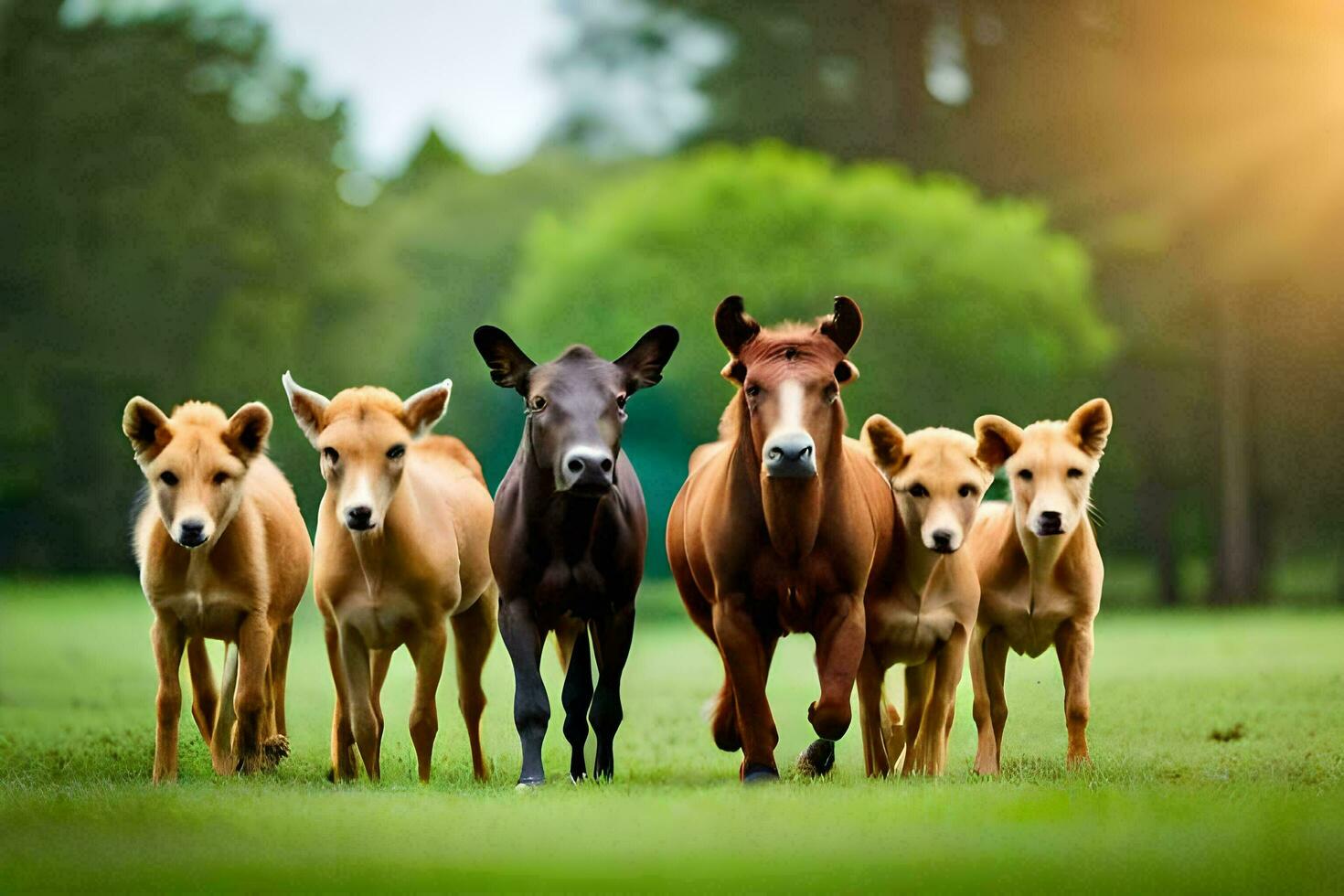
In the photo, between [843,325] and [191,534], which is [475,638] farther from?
[843,325]

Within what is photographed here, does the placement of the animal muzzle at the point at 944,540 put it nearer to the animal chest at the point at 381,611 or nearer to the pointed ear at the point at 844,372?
the pointed ear at the point at 844,372

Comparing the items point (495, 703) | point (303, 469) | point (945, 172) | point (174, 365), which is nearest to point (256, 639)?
point (495, 703)

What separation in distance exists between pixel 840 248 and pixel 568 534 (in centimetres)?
2203

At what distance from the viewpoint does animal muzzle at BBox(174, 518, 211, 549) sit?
10086 millimetres

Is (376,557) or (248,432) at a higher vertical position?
(248,432)

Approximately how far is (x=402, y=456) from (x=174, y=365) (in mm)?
32501

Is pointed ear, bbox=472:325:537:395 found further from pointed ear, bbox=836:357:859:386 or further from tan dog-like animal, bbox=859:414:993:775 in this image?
tan dog-like animal, bbox=859:414:993:775

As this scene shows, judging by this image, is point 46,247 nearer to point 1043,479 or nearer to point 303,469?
point 303,469

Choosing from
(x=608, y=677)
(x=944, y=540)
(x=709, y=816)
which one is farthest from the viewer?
(x=608, y=677)


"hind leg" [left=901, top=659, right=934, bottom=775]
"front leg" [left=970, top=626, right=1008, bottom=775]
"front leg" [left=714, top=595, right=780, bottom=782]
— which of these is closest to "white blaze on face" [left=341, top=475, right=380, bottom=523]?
"front leg" [left=714, top=595, right=780, bottom=782]

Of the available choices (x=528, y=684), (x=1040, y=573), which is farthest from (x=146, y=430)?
(x=1040, y=573)

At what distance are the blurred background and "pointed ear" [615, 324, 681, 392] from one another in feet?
55.3

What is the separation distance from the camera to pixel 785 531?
9.62 m

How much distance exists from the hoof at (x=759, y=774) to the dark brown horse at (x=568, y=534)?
101 cm
